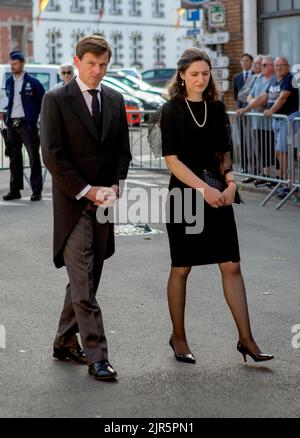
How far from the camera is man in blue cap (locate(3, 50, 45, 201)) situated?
1433 centimetres

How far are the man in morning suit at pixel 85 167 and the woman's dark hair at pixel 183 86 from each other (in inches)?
14.0

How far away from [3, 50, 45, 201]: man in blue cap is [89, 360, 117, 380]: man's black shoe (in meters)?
8.61

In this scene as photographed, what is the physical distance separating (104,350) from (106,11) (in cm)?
9030

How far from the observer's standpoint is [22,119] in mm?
14430

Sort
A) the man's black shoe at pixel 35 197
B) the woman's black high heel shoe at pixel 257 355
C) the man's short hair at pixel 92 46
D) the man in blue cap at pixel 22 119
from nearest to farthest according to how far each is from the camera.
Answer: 1. the man's short hair at pixel 92 46
2. the woman's black high heel shoe at pixel 257 355
3. the man in blue cap at pixel 22 119
4. the man's black shoe at pixel 35 197

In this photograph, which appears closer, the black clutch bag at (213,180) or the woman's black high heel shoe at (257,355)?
the woman's black high heel shoe at (257,355)

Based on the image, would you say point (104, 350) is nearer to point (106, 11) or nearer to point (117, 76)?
point (117, 76)

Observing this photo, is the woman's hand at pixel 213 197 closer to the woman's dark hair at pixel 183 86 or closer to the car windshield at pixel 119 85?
the woman's dark hair at pixel 183 86

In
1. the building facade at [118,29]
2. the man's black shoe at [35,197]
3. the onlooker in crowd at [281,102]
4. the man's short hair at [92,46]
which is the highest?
the building facade at [118,29]

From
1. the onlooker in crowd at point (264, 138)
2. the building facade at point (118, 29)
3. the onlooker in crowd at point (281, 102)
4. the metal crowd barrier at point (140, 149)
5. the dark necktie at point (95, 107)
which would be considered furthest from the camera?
the building facade at point (118, 29)

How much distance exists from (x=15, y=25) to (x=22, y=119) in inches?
3217

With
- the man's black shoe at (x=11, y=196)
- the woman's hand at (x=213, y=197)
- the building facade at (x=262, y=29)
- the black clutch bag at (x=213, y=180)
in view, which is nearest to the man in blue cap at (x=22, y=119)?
the man's black shoe at (x=11, y=196)

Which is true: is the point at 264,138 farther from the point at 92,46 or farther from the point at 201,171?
the point at 92,46

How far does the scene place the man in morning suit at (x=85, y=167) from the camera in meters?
6.05
